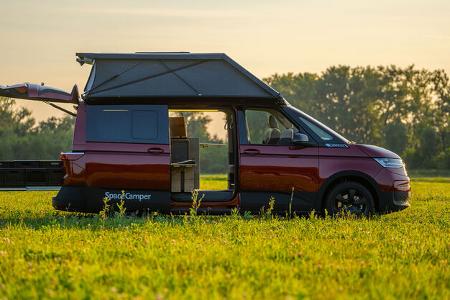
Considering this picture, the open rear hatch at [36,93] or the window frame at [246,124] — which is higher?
the open rear hatch at [36,93]

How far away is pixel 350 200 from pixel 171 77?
3.43 m

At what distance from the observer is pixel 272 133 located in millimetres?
13641

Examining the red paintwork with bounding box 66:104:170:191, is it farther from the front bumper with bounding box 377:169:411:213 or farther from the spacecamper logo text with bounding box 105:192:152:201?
the front bumper with bounding box 377:169:411:213

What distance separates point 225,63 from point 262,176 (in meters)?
1.88

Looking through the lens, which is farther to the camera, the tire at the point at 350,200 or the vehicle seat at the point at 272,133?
the vehicle seat at the point at 272,133

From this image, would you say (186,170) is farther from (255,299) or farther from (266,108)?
(255,299)

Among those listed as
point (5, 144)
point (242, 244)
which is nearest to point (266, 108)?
point (242, 244)

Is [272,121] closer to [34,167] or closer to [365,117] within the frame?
[34,167]

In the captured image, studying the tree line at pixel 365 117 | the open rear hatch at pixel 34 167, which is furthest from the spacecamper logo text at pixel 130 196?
the tree line at pixel 365 117

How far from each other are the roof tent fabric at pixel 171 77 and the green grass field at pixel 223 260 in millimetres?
2551

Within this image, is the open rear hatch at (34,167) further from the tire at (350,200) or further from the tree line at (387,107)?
the tree line at (387,107)

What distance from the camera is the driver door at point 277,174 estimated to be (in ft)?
43.2

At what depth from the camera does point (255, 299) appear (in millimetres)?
5816

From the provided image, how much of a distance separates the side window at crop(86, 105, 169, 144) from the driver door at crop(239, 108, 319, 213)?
4.18 feet
